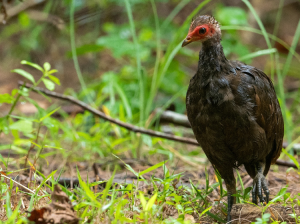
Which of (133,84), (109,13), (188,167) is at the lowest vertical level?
(188,167)

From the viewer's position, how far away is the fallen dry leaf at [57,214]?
1.91m

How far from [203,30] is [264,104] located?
28.8 inches

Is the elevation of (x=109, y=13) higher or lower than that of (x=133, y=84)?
higher

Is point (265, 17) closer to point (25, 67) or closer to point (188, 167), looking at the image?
point (25, 67)

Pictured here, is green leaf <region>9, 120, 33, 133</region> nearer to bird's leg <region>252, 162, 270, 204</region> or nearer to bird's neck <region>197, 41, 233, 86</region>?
bird's neck <region>197, 41, 233, 86</region>

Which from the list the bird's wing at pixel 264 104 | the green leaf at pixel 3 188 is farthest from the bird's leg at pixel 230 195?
the green leaf at pixel 3 188

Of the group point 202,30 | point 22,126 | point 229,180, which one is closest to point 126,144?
point 22,126

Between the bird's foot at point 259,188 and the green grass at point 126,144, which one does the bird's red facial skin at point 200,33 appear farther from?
the bird's foot at point 259,188

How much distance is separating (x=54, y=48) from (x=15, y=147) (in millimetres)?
4784

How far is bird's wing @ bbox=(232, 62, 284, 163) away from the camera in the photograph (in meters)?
2.62

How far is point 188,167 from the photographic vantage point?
3.99m

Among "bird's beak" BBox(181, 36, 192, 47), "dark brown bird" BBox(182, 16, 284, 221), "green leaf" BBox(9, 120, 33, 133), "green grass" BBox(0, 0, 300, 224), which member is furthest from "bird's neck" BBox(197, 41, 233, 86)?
"green leaf" BBox(9, 120, 33, 133)

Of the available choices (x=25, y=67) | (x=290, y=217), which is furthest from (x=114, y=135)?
A: (x=25, y=67)

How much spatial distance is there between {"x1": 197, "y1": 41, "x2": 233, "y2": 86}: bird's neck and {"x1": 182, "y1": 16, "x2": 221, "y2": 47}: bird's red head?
56 mm
